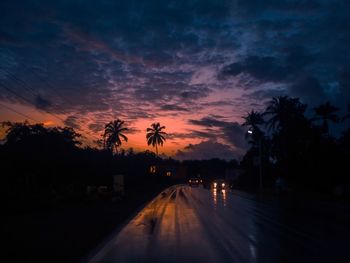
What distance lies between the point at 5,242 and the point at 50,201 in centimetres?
1580

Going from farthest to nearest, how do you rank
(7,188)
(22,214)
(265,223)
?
(7,188) → (22,214) → (265,223)

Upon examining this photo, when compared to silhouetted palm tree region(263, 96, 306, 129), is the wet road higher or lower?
lower

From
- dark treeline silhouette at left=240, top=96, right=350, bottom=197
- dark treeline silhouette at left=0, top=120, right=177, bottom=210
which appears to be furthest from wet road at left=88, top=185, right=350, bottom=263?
dark treeline silhouette at left=240, top=96, right=350, bottom=197

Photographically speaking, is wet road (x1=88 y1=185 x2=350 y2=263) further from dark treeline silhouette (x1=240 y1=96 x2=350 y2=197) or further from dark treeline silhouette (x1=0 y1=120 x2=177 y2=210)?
dark treeline silhouette (x1=240 y1=96 x2=350 y2=197)

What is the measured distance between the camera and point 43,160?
121ft

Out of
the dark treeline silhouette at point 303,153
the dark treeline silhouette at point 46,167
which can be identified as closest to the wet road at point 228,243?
the dark treeline silhouette at point 46,167

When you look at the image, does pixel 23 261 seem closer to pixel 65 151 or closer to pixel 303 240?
pixel 303 240

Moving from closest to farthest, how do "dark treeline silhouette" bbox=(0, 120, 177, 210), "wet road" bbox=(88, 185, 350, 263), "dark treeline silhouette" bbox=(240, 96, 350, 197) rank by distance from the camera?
"wet road" bbox=(88, 185, 350, 263)
"dark treeline silhouette" bbox=(0, 120, 177, 210)
"dark treeline silhouette" bbox=(240, 96, 350, 197)

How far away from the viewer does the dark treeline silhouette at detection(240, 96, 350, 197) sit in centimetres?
4912

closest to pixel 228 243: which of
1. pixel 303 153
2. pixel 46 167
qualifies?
pixel 46 167

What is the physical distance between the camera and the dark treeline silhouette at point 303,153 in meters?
49.1

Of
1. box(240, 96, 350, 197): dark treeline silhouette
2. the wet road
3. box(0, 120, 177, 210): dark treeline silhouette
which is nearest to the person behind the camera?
the wet road

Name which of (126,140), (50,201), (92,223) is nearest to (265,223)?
(92,223)

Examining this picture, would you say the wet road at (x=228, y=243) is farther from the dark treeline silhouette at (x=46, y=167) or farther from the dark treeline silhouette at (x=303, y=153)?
the dark treeline silhouette at (x=303, y=153)
